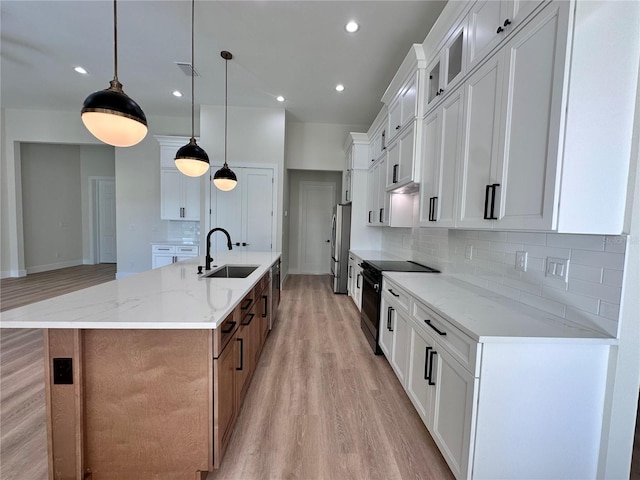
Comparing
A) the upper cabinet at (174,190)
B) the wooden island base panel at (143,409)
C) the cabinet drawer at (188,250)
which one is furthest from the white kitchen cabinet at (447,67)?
the cabinet drawer at (188,250)

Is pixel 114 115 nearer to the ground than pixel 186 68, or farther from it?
nearer to the ground

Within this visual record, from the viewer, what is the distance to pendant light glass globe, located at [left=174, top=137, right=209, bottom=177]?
2.43m

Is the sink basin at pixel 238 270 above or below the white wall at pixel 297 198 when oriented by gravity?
below

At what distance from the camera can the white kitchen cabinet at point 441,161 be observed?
1.80 metres

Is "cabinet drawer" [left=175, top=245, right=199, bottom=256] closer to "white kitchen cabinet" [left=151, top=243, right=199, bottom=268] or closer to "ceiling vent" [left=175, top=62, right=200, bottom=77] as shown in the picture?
"white kitchen cabinet" [left=151, top=243, right=199, bottom=268]

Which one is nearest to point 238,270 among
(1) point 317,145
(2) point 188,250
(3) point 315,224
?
(2) point 188,250

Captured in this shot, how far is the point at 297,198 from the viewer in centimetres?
669

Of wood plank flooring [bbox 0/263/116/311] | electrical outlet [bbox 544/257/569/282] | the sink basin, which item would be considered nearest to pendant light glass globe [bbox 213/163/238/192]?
the sink basin

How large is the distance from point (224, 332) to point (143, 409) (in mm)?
483

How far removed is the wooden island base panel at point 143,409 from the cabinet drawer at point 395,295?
134 centimetres

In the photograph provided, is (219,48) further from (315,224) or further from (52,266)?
(52,266)

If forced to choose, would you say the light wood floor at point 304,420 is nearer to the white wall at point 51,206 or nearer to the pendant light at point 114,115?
the pendant light at point 114,115

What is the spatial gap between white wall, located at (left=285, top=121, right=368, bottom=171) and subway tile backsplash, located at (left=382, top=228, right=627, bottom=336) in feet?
12.4

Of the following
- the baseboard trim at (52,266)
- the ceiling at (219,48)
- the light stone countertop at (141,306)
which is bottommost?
the baseboard trim at (52,266)
